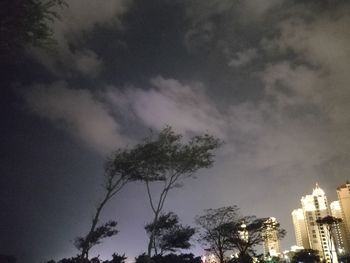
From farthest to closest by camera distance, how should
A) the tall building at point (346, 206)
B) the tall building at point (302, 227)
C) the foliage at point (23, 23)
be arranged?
1. the tall building at point (302, 227)
2. the tall building at point (346, 206)
3. the foliage at point (23, 23)

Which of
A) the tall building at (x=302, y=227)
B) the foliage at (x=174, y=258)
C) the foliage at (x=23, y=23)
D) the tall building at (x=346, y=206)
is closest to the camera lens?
the foliage at (x=23, y=23)

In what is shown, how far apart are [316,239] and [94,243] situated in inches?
5305

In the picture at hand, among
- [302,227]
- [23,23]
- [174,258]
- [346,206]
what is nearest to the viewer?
[23,23]

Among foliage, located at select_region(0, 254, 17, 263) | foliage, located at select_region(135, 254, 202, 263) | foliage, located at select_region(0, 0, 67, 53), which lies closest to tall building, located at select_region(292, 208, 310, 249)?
foliage, located at select_region(135, 254, 202, 263)

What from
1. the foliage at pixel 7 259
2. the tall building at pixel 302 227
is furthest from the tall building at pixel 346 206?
the foliage at pixel 7 259

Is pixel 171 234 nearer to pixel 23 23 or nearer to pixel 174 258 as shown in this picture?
pixel 174 258

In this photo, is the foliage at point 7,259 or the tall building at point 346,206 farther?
the tall building at point 346,206

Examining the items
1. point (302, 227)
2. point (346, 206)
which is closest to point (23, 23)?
point (346, 206)

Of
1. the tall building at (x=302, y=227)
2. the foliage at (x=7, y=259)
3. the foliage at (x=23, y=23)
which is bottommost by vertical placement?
the foliage at (x=7, y=259)

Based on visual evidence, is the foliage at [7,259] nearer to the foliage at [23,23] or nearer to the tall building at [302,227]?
the foliage at [23,23]

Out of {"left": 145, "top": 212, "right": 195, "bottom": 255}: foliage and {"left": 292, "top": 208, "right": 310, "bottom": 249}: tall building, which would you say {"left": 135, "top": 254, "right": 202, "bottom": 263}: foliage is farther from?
{"left": 292, "top": 208, "right": 310, "bottom": 249}: tall building

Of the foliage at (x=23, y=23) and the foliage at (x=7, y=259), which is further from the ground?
the foliage at (x=23, y=23)

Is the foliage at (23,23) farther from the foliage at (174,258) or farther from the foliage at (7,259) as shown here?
the foliage at (7,259)

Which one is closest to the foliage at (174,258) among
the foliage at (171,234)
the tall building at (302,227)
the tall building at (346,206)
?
the foliage at (171,234)
